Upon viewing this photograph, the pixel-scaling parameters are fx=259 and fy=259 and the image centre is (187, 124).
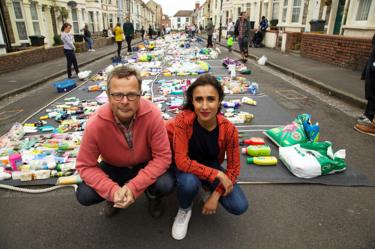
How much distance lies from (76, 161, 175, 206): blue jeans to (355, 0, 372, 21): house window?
1132 cm

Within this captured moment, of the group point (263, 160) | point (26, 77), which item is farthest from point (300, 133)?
point (26, 77)

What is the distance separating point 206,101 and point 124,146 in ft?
2.78

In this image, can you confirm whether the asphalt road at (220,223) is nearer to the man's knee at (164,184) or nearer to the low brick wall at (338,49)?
the man's knee at (164,184)

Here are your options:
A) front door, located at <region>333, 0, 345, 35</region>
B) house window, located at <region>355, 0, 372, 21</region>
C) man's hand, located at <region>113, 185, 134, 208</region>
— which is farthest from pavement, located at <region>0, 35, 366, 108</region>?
man's hand, located at <region>113, 185, 134, 208</region>

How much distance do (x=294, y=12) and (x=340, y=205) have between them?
56.5ft

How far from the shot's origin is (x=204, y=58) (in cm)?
1442

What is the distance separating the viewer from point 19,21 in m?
14.4

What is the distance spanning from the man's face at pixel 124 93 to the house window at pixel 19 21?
15896 mm

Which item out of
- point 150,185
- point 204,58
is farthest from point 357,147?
point 204,58

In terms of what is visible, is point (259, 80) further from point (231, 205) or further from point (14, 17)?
point (14, 17)

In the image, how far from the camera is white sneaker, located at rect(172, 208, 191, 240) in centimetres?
243

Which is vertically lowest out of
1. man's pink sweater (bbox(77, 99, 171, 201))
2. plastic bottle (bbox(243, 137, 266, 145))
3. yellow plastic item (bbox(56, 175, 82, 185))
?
yellow plastic item (bbox(56, 175, 82, 185))

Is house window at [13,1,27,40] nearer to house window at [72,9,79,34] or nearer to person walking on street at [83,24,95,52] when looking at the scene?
person walking on street at [83,24,95,52]

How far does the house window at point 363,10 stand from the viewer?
9.92 meters
